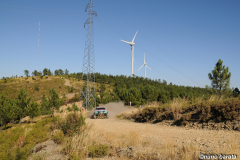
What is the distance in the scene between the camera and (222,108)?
12.1 meters

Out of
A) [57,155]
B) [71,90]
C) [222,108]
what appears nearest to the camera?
[57,155]

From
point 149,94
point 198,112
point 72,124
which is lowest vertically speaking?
point 72,124

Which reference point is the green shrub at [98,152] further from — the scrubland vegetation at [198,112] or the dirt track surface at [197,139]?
the scrubland vegetation at [198,112]

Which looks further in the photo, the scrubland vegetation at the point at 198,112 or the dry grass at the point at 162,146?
the scrubland vegetation at the point at 198,112

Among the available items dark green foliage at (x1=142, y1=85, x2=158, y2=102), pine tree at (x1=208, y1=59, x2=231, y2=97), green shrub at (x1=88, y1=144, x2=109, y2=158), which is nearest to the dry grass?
green shrub at (x1=88, y1=144, x2=109, y2=158)

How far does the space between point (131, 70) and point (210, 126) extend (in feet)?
206

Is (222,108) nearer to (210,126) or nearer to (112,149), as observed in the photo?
(210,126)

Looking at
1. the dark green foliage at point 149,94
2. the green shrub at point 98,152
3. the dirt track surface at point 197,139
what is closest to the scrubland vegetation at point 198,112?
the dirt track surface at point 197,139

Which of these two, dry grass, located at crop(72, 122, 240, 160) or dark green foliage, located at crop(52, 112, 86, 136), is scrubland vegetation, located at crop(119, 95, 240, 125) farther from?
dark green foliage, located at crop(52, 112, 86, 136)

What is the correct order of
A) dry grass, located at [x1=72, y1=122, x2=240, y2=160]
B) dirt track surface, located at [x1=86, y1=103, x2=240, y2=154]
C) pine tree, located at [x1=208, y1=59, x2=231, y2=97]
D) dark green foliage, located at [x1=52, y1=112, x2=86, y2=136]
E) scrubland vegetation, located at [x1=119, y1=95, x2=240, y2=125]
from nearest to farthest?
dry grass, located at [x1=72, y1=122, x2=240, y2=160] → dirt track surface, located at [x1=86, y1=103, x2=240, y2=154] → dark green foliage, located at [x1=52, y1=112, x2=86, y2=136] → scrubland vegetation, located at [x1=119, y1=95, x2=240, y2=125] → pine tree, located at [x1=208, y1=59, x2=231, y2=97]

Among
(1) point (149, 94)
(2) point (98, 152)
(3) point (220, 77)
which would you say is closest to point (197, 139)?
(2) point (98, 152)

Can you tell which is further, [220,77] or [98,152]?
[220,77]

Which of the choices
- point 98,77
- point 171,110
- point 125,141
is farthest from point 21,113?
point 98,77

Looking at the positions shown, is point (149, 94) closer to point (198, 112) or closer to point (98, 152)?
point (198, 112)
